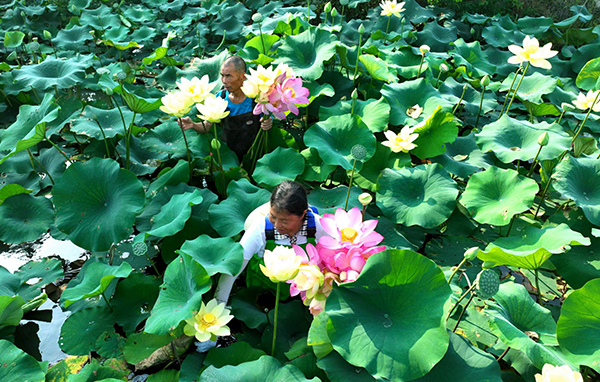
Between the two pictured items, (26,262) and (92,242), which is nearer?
(92,242)

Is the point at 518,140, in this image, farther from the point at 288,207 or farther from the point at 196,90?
the point at 196,90

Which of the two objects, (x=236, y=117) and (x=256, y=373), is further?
(x=236, y=117)

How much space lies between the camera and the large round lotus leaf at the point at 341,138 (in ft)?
9.19

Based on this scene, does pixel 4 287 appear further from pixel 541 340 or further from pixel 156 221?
pixel 541 340

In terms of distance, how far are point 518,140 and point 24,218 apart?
11.2ft

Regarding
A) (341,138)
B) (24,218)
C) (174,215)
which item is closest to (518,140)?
(341,138)

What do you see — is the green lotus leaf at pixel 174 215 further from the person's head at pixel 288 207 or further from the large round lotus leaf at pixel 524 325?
the large round lotus leaf at pixel 524 325

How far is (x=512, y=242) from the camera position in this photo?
2309 mm

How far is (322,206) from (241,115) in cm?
93

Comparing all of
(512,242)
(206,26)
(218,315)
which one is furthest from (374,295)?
(206,26)

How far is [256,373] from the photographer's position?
1571mm

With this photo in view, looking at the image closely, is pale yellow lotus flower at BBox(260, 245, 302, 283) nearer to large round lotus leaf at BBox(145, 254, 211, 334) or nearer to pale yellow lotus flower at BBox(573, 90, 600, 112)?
large round lotus leaf at BBox(145, 254, 211, 334)

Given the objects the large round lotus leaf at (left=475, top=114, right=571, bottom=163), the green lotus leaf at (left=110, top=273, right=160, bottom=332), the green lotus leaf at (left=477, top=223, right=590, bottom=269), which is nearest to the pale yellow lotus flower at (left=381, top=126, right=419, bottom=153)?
the large round lotus leaf at (left=475, top=114, right=571, bottom=163)

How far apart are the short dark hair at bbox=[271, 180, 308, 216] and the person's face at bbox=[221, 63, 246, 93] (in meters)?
1.32
